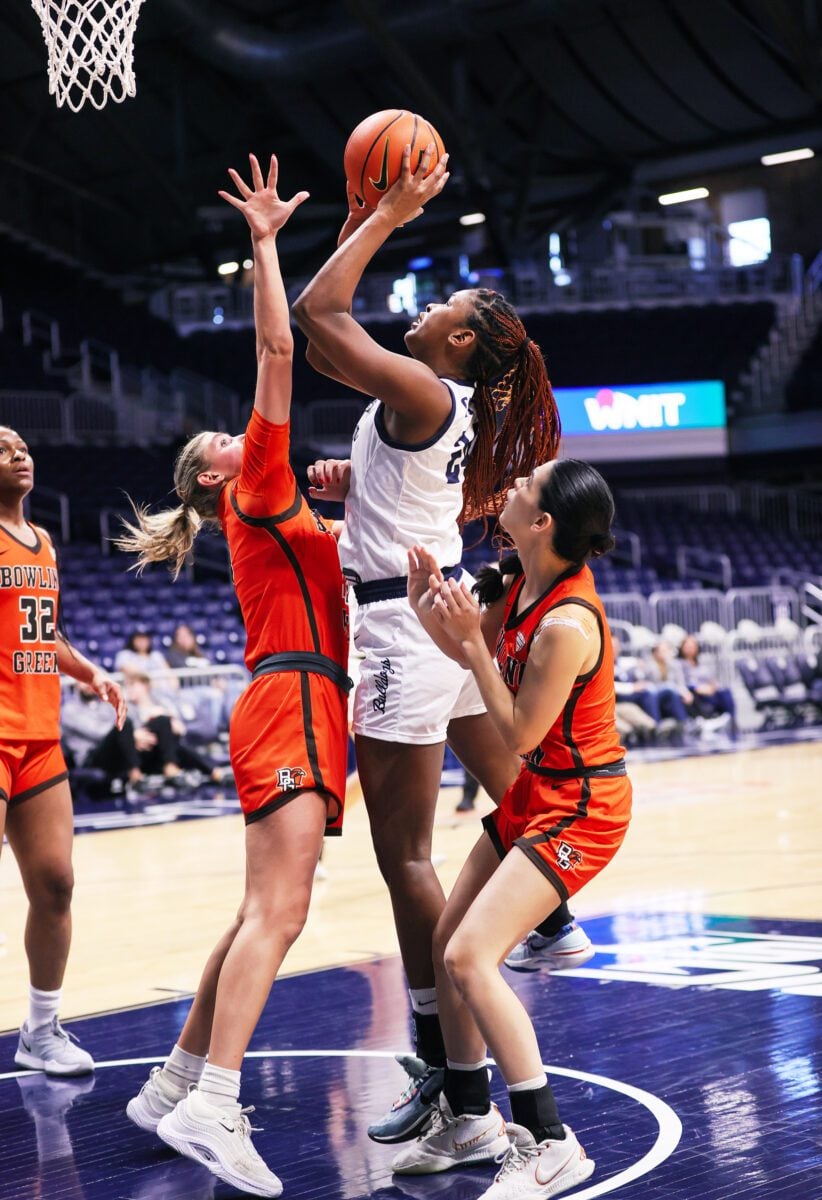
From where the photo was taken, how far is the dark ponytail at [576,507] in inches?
142

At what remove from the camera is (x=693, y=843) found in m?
9.25

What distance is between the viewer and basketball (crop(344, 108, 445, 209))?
3824mm

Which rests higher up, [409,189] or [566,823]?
[409,189]

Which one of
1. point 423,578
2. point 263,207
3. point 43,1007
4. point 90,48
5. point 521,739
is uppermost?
point 90,48

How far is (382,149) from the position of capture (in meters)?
3.85

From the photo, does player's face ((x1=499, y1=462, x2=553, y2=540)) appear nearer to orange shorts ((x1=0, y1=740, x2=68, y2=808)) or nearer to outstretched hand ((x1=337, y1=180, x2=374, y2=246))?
outstretched hand ((x1=337, y1=180, x2=374, y2=246))

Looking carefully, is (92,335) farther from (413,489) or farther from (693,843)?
(413,489)

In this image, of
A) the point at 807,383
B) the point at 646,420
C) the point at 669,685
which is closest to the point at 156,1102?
the point at 669,685

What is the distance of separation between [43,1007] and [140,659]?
8610 mm

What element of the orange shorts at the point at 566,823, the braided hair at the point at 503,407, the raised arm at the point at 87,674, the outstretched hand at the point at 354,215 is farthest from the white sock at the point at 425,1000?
the outstretched hand at the point at 354,215

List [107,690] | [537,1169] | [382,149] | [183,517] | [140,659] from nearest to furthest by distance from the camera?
[537,1169] < [382,149] < [183,517] < [107,690] < [140,659]

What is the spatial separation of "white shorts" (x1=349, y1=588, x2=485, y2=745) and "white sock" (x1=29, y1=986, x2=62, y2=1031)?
5.25 feet

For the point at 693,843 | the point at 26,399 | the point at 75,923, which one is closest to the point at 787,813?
the point at 693,843

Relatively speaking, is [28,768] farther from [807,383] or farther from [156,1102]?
[807,383]
